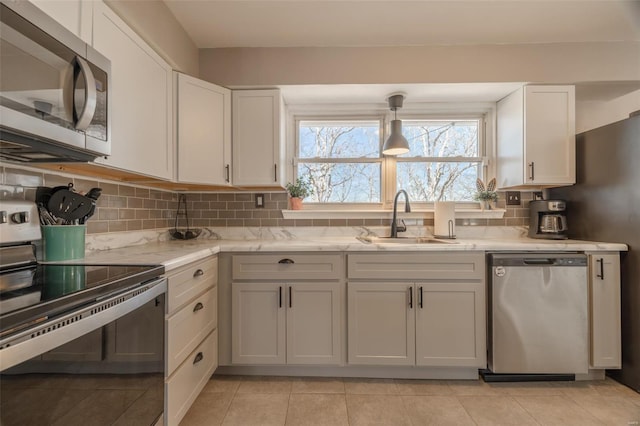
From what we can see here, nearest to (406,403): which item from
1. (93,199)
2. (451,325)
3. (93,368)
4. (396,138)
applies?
(451,325)

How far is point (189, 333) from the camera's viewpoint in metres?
1.57

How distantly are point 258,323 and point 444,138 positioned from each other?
2.28 meters

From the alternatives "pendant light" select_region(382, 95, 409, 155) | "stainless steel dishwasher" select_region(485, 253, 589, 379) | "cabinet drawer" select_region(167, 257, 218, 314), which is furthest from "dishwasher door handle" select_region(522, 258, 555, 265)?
"cabinet drawer" select_region(167, 257, 218, 314)

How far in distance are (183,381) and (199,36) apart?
7.56 ft

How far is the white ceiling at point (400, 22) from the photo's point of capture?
73.8 inches

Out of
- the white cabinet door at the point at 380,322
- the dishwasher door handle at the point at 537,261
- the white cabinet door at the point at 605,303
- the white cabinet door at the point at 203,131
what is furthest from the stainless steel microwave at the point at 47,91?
the white cabinet door at the point at 605,303

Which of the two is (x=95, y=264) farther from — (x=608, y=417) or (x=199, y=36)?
(x=608, y=417)

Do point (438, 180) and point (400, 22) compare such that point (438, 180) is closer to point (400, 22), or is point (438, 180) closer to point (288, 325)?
point (400, 22)

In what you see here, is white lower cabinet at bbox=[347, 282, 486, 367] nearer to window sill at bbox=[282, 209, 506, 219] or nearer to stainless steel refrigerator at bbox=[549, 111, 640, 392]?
window sill at bbox=[282, 209, 506, 219]

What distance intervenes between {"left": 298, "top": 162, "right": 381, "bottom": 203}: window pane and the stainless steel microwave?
1.74 m

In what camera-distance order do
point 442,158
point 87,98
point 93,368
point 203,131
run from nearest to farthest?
point 93,368 → point 87,98 → point 203,131 → point 442,158

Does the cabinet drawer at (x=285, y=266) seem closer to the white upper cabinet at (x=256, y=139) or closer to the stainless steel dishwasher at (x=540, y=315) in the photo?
the white upper cabinet at (x=256, y=139)

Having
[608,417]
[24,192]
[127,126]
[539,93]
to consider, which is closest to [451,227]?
[539,93]

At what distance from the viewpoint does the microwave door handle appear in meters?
1.05
